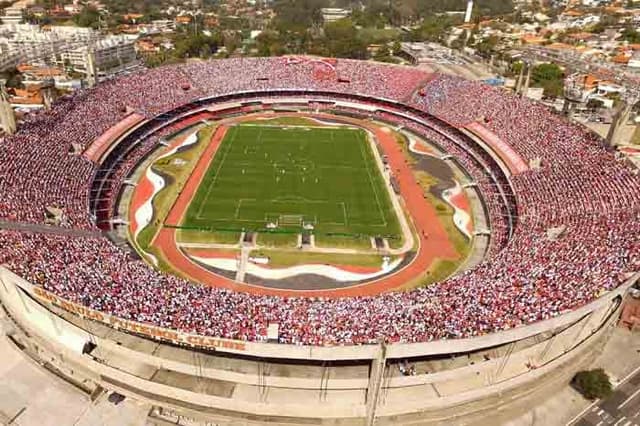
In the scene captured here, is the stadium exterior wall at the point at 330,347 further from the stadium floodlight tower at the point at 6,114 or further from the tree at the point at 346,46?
the tree at the point at 346,46

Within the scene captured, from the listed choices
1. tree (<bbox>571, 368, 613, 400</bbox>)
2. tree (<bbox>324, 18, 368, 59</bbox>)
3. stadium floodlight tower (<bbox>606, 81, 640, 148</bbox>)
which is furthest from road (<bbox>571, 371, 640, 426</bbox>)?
tree (<bbox>324, 18, 368, 59</bbox>)

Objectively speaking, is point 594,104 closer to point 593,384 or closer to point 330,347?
point 593,384

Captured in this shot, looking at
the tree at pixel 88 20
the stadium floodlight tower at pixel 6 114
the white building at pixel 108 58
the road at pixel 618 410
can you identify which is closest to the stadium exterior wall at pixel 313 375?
the road at pixel 618 410

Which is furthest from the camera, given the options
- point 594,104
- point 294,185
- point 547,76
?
point 547,76

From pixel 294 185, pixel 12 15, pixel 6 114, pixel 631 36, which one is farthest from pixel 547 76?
pixel 12 15

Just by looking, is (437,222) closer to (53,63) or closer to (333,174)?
(333,174)

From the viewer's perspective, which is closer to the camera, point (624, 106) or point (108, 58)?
point (624, 106)

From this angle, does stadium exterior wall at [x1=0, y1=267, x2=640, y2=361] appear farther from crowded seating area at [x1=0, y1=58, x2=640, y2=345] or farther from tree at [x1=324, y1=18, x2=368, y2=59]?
tree at [x1=324, y1=18, x2=368, y2=59]
